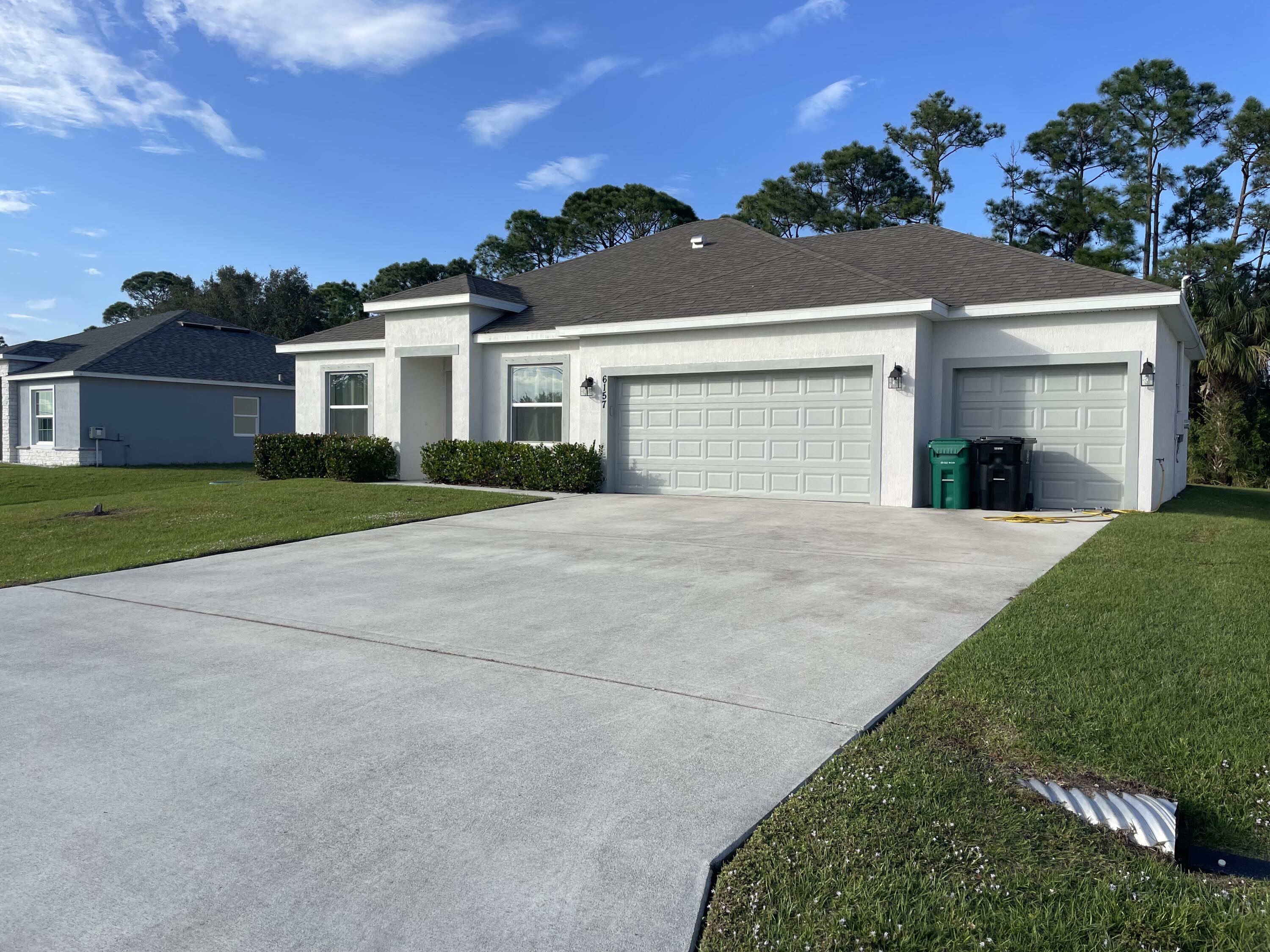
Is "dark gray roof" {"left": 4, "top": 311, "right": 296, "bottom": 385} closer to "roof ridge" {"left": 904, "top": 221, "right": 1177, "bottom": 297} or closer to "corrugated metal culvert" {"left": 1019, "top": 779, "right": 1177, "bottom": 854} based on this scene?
"roof ridge" {"left": 904, "top": 221, "right": 1177, "bottom": 297}

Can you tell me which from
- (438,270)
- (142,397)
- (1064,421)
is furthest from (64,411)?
(1064,421)

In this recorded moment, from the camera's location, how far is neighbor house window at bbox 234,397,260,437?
28.2 metres

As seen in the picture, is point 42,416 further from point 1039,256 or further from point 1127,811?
point 1127,811

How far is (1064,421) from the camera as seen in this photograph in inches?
529

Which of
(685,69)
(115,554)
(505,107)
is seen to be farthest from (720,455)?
(505,107)

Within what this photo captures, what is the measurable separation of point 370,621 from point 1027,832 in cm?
447

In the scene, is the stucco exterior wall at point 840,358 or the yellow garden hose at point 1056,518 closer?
the yellow garden hose at point 1056,518

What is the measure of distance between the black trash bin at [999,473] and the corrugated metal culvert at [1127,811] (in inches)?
405

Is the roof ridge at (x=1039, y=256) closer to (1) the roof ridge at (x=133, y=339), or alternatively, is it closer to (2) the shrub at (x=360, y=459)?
(2) the shrub at (x=360, y=459)

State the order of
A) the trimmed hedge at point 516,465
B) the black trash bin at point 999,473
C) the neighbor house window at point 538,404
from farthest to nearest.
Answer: the neighbor house window at point 538,404
the trimmed hedge at point 516,465
the black trash bin at point 999,473

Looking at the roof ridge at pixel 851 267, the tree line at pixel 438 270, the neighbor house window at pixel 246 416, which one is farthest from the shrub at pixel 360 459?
the tree line at pixel 438 270

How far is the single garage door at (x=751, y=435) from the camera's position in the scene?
45.5 ft

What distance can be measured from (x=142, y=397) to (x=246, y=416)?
329 cm

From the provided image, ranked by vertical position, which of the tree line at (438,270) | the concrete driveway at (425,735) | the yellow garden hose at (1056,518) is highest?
the tree line at (438,270)
